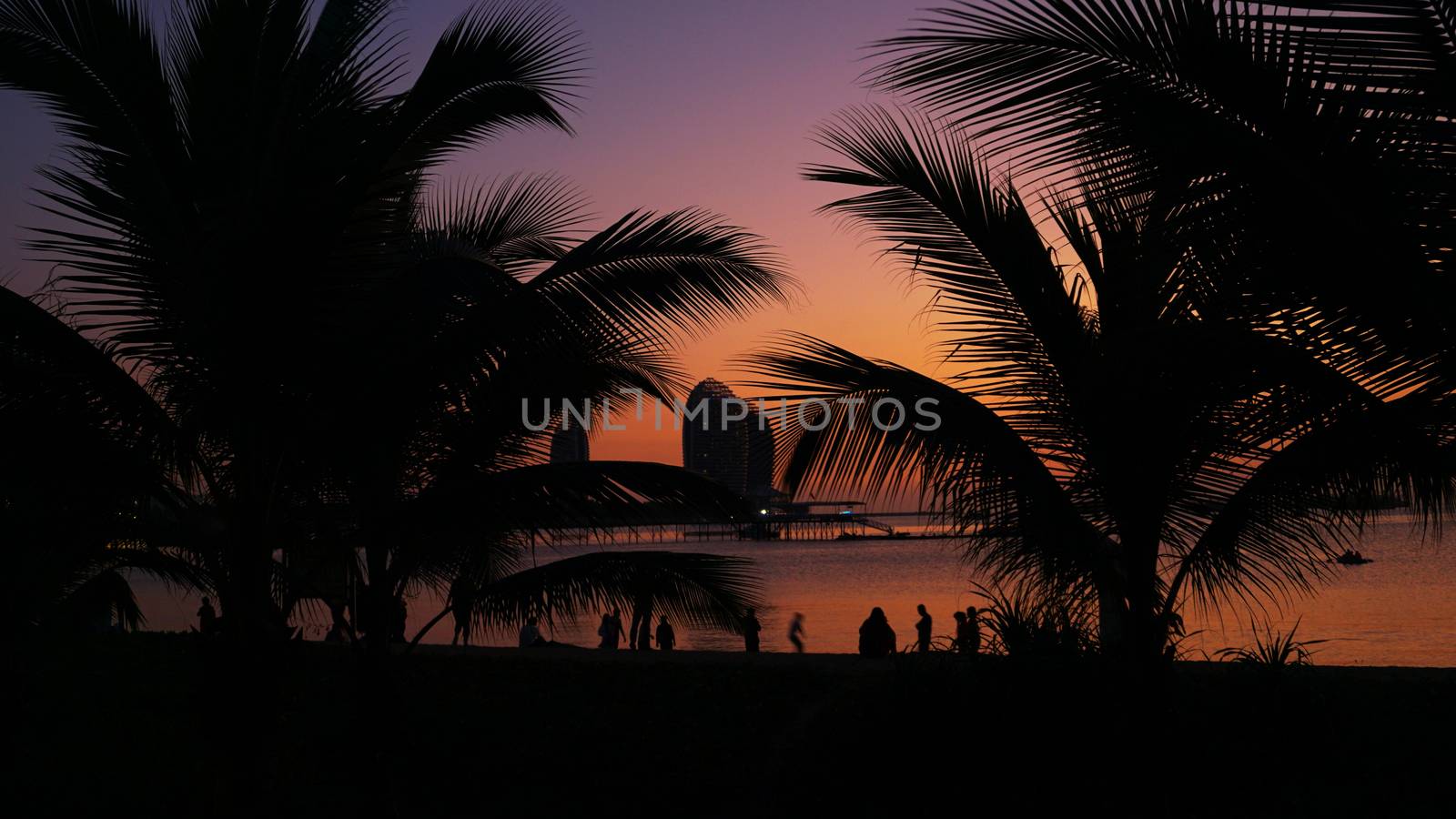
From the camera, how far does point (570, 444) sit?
11617mm

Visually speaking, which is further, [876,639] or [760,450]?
[876,639]

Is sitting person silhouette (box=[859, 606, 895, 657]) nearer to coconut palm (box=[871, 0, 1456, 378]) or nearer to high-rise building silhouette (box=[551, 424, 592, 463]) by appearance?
high-rise building silhouette (box=[551, 424, 592, 463])

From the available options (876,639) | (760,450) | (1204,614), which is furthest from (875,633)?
(760,450)

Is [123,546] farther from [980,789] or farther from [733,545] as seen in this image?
[733,545]

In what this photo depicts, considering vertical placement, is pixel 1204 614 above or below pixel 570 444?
below

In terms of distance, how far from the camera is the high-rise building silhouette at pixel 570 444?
35.4ft

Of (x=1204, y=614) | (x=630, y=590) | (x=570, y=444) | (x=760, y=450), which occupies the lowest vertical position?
(x=1204, y=614)

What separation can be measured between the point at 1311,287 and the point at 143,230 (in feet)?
19.0

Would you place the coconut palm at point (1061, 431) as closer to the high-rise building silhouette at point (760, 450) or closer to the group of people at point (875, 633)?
the high-rise building silhouette at point (760, 450)

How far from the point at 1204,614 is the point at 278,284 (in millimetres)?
15076

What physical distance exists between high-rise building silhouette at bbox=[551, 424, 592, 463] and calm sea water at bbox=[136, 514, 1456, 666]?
1.94m

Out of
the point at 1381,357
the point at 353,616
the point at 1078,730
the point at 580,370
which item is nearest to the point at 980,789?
the point at 1078,730

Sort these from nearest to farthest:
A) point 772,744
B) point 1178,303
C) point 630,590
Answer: point 1178,303
point 630,590
point 772,744

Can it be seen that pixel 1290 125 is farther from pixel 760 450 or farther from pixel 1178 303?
pixel 760 450
